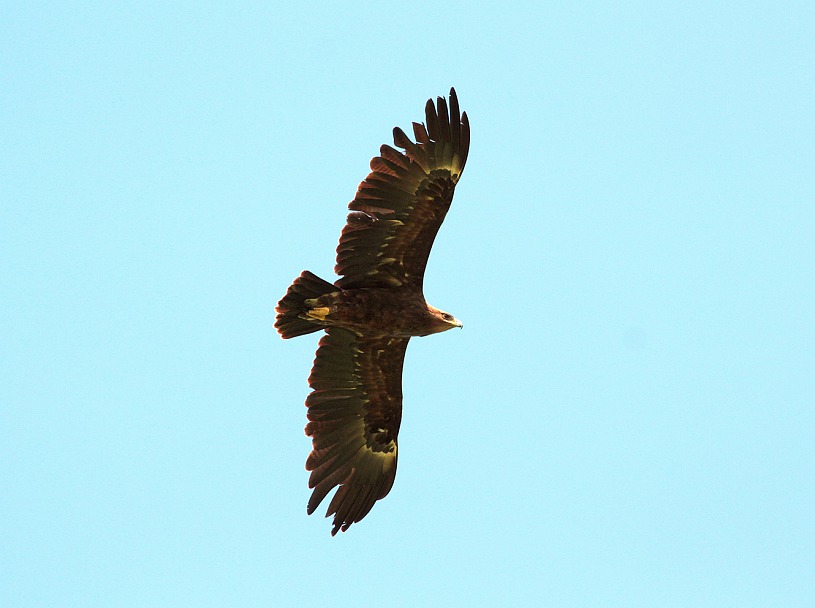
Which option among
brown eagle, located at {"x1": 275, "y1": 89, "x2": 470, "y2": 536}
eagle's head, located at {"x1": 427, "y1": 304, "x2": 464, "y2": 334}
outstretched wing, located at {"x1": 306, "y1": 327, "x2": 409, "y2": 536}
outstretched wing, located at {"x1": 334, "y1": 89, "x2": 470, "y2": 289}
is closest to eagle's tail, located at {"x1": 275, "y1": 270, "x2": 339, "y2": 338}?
brown eagle, located at {"x1": 275, "y1": 89, "x2": 470, "y2": 536}

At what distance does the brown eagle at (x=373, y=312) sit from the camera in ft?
45.5

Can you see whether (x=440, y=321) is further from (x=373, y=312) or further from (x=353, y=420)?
(x=353, y=420)

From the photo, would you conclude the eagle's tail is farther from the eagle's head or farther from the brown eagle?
the eagle's head

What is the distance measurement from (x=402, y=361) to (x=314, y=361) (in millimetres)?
1089

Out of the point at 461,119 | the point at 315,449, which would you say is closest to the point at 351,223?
the point at 461,119

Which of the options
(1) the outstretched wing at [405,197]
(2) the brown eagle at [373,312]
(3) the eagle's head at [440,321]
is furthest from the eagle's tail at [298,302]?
(3) the eagle's head at [440,321]

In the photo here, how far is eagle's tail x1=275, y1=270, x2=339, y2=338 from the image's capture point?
14.0 m

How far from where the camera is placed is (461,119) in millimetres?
13852

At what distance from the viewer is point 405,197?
45.8 ft

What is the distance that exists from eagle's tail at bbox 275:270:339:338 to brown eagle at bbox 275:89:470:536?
1cm

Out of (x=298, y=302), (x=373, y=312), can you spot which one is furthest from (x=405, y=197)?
(x=298, y=302)

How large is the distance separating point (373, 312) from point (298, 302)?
88cm

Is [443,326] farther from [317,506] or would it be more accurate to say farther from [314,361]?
[317,506]

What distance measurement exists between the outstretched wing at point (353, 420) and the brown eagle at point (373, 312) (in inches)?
0.5
